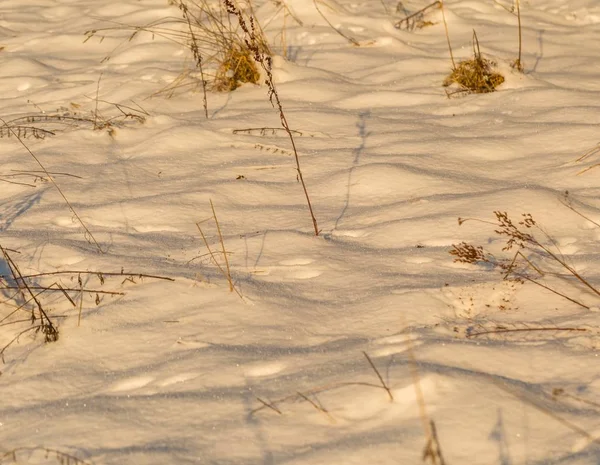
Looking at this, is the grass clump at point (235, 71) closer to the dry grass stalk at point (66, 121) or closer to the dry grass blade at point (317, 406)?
the dry grass stalk at point (66, 121)

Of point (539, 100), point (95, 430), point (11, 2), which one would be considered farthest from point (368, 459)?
point (11, 2)

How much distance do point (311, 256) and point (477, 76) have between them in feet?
5.33

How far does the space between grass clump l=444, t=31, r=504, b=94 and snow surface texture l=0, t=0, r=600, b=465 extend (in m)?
0.08

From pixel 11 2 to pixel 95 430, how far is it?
4427 millimetres

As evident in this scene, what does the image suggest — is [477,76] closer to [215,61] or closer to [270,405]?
[215,61]

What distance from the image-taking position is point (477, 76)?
372 centimetres

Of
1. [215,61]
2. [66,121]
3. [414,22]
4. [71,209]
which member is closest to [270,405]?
[71,209]

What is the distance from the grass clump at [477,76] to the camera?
12.2ft

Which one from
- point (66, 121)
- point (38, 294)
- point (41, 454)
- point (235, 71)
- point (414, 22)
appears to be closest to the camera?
point (41, 454)

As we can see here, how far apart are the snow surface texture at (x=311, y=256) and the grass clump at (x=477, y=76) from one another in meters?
0.08

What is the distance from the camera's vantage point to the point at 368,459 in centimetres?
156

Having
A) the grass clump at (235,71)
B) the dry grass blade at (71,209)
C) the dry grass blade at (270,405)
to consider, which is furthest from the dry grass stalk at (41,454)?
the grass clump at (235,71)

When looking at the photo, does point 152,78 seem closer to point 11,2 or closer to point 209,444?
point 11,2

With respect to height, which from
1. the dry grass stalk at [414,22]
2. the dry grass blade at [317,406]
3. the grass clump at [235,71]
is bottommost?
the dry grass blade at [317,406]
